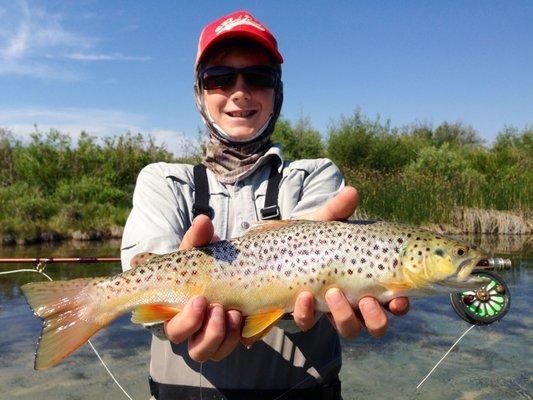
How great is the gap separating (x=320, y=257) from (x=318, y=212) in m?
0.29

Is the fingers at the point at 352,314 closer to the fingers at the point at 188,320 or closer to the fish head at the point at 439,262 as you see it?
the fish head at the point at 439,262

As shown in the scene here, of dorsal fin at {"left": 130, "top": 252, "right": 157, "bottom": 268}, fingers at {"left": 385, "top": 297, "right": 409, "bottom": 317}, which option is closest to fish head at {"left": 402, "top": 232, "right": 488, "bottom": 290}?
fingers at {"left": 385, "top": 297, "right": 409, "bottom": 317}

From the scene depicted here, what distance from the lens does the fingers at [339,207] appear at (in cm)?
265

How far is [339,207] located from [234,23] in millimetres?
1297

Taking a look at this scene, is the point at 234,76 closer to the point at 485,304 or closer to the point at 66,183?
the point at 485,304

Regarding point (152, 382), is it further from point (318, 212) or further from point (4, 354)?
point (4, 354)

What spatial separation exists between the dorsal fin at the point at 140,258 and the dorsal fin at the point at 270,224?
0.54 metres

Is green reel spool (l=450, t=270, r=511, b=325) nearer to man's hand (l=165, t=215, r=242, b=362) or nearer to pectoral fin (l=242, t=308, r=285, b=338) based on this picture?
pectoral fin (l=242, t=308, r=285, b=338)

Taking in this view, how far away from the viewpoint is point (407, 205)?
63.5 feet

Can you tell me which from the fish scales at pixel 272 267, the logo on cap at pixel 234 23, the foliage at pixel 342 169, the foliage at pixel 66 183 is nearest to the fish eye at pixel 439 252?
the fish scales at pixel 272 267

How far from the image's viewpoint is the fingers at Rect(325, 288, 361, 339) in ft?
8.41

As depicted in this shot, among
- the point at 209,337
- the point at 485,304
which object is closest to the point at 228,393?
the point at 209,337

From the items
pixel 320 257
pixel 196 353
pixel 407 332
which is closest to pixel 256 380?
pixel 196 353

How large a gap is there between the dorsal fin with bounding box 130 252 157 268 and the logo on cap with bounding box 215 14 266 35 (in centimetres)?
136
